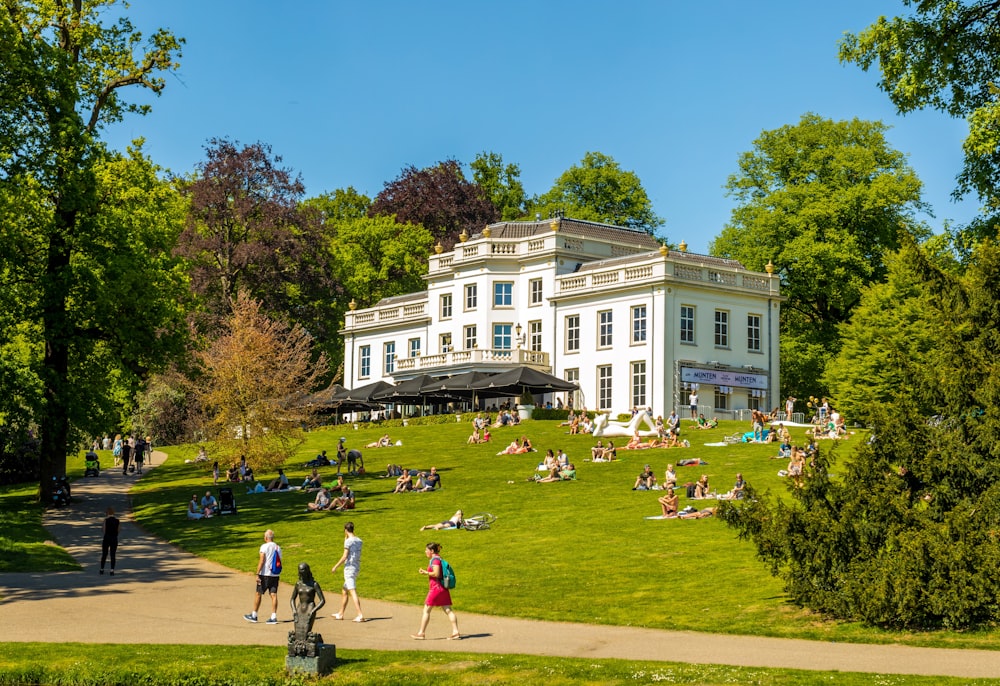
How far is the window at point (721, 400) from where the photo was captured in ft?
223

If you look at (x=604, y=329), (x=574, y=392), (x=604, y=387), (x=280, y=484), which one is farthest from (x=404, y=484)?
(x=604, y=329)

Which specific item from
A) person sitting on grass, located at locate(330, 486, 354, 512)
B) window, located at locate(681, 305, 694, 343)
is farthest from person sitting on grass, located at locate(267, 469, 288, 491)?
window, located at locate(681, 305, 694, 343)

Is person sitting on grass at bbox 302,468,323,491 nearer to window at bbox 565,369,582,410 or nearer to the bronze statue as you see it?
window at bbox 565,369,582,410

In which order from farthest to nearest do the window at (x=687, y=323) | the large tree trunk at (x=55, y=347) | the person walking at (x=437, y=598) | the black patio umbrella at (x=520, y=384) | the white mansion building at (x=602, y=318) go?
the window at (x=687, y=323) → the white mansion building at (x=602, y=318) → the black patio umbrella at (x=520, y=384) → the large tree trunk at (x=55, y=347) → the person walking at (x=437, y=598)

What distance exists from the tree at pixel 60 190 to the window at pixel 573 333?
101 feet

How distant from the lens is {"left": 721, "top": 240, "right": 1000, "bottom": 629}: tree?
2142 cm

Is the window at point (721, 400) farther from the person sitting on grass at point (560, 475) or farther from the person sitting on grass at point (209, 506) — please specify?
the person sitting on grass at point (209, 506)

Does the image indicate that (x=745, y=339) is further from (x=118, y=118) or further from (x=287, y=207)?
(x=118, y=118)

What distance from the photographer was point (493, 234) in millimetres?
77688

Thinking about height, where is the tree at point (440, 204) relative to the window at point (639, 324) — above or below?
above

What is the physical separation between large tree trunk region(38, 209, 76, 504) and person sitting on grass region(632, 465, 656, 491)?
61.5ft

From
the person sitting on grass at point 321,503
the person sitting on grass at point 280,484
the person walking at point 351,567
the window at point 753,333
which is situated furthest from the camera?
the window at point 753,333

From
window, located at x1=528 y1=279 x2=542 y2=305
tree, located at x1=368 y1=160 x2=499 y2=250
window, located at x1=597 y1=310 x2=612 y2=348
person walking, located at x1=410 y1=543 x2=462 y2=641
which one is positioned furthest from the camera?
tree, located at x1=368 y1=160 x2=499 y2=250

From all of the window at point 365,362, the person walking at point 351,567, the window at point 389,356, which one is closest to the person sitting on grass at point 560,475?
the person walking at point 351,567
